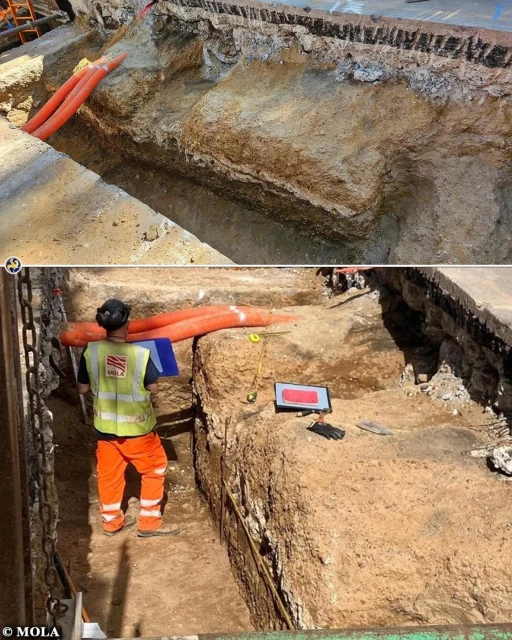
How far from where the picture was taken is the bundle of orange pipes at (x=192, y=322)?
353 cm

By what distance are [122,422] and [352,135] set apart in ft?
6.21

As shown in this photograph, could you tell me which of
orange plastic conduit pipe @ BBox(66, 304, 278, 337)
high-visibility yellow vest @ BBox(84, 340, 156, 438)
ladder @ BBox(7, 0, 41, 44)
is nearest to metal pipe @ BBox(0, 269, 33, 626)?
high-visibility yellow vest @ BBox(84, 340, 156, 438)

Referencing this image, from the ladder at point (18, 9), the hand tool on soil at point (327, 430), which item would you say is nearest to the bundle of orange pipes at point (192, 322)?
the hand tool on soil at point (327, 430)

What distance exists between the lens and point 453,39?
110 inches

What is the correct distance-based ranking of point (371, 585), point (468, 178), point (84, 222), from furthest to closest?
point (468, 178) → point (84, 222) → point (371, 585)

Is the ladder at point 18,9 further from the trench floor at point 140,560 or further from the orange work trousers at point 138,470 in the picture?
the orange work trousers at point 138,470

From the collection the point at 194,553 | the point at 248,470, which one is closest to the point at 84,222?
the point at 248,470

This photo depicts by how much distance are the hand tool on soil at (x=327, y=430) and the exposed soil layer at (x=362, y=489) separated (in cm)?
3

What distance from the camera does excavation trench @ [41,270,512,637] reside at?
2406mm

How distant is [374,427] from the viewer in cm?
306

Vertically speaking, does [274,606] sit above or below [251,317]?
below

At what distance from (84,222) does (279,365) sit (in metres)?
1.65

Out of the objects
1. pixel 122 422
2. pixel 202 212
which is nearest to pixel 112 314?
pixel 122 422

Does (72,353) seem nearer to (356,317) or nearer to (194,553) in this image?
(194,553)
